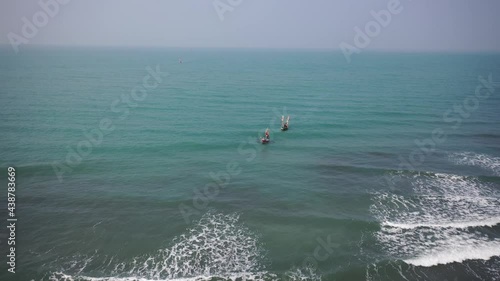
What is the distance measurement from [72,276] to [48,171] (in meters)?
19.6


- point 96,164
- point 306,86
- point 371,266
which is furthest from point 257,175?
point 306,86

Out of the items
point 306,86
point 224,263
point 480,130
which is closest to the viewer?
point 224,263

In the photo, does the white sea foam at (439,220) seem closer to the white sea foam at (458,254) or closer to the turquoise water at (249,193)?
the white sea foam at (458,254)

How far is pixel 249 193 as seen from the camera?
109 ft

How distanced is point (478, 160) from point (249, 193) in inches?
1191

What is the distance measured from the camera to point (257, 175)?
3709cm

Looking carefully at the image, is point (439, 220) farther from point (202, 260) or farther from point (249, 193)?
point (202, 260)

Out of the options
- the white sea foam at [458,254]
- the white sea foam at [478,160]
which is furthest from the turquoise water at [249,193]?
the white sea foam at [478,160]

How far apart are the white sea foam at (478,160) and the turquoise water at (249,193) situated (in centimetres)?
23

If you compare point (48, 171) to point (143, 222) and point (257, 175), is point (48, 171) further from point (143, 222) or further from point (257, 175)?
point (257, 175)

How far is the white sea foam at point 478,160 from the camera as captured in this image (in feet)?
126

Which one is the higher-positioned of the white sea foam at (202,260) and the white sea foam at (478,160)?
the white sea foam at (478,160)

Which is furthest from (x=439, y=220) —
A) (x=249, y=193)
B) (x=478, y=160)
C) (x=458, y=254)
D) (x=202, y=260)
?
(x=202, y=260)

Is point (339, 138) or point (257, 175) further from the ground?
point (339, 138)
